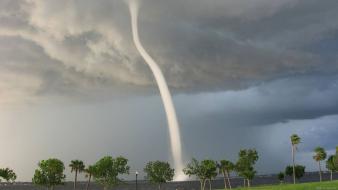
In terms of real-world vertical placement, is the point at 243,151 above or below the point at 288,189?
above

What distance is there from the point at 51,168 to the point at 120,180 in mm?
27828

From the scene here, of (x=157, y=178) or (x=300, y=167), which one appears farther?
(x=300, y=167)

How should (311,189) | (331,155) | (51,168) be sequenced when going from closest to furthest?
(311,189), (51,168), (331,155)

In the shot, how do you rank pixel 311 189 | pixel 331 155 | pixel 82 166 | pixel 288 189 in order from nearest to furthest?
pixel 311 189
pixel 288 189
pixel 82 166
pixel 331 155

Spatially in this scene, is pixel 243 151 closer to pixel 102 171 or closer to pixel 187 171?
pixel 187 171

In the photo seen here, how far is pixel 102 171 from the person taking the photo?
500 ft

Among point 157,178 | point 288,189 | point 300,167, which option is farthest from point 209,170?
point 288,189

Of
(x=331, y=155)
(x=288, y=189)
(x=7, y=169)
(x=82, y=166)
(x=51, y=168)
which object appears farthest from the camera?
(x=331, y=155)

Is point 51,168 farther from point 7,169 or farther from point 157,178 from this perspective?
point 157,178

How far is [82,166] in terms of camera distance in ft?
521

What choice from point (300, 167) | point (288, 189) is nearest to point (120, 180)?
point (300, 167)

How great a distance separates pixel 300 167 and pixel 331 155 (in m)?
12.3

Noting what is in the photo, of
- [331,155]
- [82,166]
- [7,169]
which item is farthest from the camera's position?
[331,155]

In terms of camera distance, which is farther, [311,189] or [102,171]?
[102,171]
